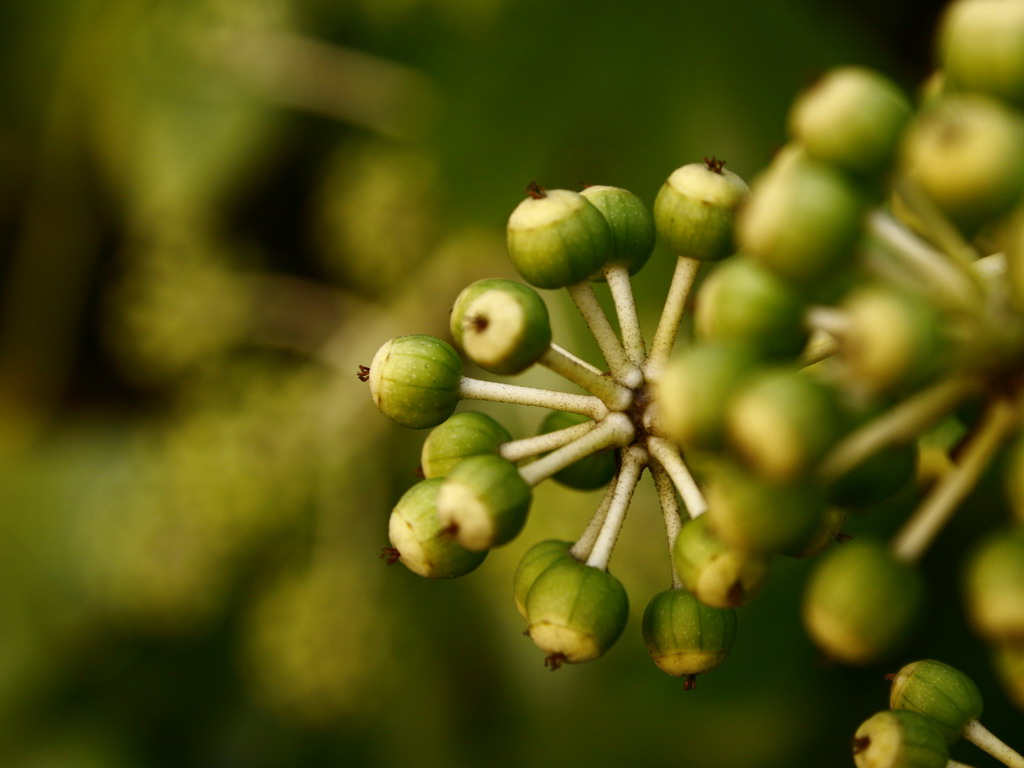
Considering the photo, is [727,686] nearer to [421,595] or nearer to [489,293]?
[421,595]

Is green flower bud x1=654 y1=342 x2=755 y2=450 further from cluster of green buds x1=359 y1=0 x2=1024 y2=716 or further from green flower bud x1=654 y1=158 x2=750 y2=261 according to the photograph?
green flower bud x1=654 y1=158 x2=750 y2=261

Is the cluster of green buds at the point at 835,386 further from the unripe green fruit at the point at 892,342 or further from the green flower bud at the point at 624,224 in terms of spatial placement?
the green flower bud at the point at 624,224

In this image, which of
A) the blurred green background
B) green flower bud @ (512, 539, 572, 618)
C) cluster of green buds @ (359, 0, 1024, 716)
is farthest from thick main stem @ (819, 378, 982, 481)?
the blurred green background

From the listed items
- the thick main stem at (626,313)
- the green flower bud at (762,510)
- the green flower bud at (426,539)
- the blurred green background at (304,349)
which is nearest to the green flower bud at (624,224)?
the thick main stem at (626,313)

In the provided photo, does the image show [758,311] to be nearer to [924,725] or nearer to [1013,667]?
[1013,667]

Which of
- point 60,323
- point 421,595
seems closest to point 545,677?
point 421,595
